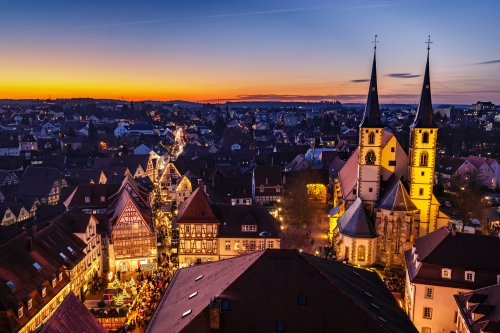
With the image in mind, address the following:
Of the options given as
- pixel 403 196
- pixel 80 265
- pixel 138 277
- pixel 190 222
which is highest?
pixel 403 196

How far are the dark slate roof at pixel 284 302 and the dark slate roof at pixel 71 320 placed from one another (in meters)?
3.25

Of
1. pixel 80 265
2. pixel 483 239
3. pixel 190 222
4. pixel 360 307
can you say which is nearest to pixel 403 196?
pixel 483 239

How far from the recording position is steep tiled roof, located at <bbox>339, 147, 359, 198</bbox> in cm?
5536

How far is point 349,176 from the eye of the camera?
58.5 meters

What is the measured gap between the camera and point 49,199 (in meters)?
72.8

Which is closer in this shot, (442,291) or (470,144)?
(442,291)

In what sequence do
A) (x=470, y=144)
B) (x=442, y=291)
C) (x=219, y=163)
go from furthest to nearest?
(x=470, y=144), (x=219, y=163), (x=442, y=291)

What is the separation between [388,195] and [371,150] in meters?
5.82

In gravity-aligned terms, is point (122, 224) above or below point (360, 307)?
below

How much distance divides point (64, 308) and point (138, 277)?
79.3ft

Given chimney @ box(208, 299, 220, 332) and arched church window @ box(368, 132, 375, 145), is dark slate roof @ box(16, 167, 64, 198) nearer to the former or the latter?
arched church window @ box(368, 132, 375, 145)

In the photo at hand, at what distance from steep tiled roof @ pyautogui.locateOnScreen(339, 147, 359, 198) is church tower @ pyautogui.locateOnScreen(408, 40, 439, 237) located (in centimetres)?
799

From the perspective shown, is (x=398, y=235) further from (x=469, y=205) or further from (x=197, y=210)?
(x=197, y=210)

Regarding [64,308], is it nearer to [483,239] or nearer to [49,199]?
[483,239]
